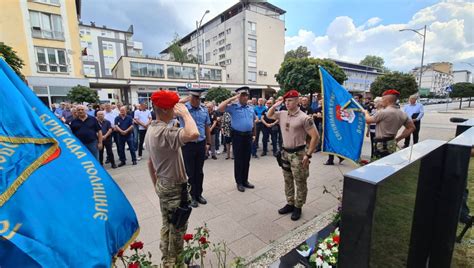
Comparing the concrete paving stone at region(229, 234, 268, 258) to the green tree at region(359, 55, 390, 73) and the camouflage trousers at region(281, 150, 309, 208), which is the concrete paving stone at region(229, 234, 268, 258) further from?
the green tree at region(359, 55, 390, 73)

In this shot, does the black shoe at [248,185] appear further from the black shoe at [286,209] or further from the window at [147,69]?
the window at [147,69]

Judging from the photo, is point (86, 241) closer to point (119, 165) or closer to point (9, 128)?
point (9, 128)

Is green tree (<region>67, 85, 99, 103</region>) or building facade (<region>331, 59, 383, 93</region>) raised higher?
building facade (<region>331, 59, 383, 93</region>)

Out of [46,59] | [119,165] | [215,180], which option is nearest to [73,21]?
[46,59]

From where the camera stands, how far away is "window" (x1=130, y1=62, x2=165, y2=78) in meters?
28.1

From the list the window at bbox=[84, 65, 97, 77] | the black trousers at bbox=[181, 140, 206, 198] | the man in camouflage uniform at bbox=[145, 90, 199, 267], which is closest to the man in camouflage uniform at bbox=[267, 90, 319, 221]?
the black trousers at bbox=[181, 140, 206, 198]

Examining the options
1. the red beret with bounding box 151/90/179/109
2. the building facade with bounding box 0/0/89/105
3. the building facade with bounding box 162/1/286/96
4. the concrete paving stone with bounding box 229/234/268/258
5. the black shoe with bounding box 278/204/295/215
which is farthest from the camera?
the building facade with bounding box 162/1/286/96

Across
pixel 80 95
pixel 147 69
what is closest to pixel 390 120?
pixel 80 95

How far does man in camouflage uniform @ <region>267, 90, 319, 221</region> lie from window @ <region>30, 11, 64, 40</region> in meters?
24.7

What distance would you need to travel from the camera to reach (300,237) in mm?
2979

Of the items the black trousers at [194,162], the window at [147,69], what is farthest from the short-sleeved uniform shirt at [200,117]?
the window at [147,69]

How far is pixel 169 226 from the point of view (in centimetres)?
223

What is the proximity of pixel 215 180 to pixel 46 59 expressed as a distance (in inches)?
889

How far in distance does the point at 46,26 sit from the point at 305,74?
22.7 metres
